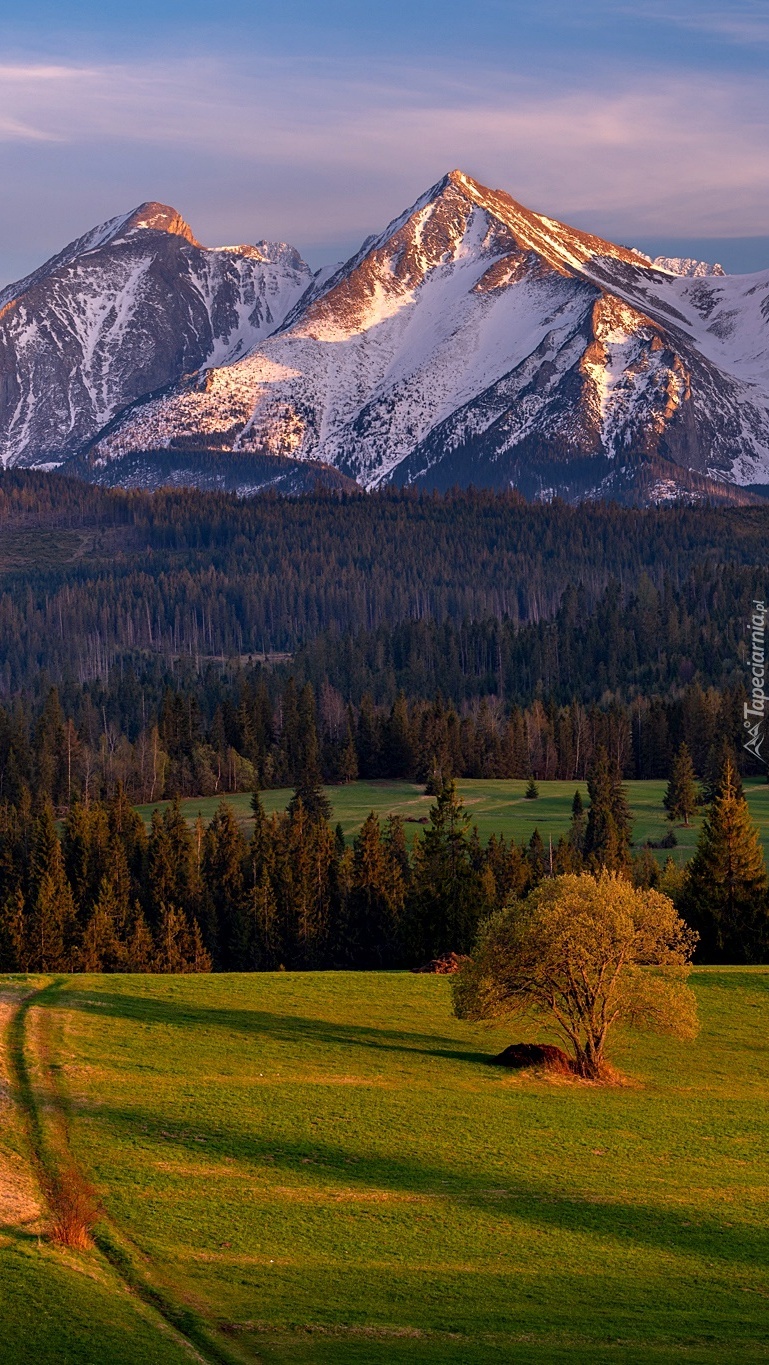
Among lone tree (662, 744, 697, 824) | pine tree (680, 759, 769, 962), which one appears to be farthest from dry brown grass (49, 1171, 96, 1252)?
lone tree (662, 744, 697, 824)

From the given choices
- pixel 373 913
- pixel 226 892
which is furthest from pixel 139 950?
pixel 373 913

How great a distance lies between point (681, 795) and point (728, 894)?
230ft

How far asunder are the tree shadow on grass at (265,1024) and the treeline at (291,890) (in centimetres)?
3401

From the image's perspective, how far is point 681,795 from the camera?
6550 inches

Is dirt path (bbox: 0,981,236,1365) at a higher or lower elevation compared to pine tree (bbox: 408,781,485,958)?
higher

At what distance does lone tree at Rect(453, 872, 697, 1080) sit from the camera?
2319 inches

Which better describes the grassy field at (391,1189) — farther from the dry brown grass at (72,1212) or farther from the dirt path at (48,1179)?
the dry brown grass at (72,1212)

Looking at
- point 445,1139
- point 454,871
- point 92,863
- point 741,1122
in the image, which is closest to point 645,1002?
point 741,1122

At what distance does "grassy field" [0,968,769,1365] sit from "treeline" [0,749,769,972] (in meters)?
32.0

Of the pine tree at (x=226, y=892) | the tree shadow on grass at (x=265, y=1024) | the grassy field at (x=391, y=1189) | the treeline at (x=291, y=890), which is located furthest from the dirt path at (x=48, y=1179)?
the pine tree at (x=226, y=892)

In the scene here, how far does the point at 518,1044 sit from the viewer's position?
6156 centimetres

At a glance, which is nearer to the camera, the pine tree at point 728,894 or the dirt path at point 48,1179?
the dirt path at point 48,1179

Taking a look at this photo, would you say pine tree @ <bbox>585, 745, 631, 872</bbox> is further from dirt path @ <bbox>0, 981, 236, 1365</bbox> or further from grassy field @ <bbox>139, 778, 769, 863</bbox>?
dirt path @ <bbox>0, 981, 236, 1365</bbox>

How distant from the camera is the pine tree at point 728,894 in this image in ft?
312
